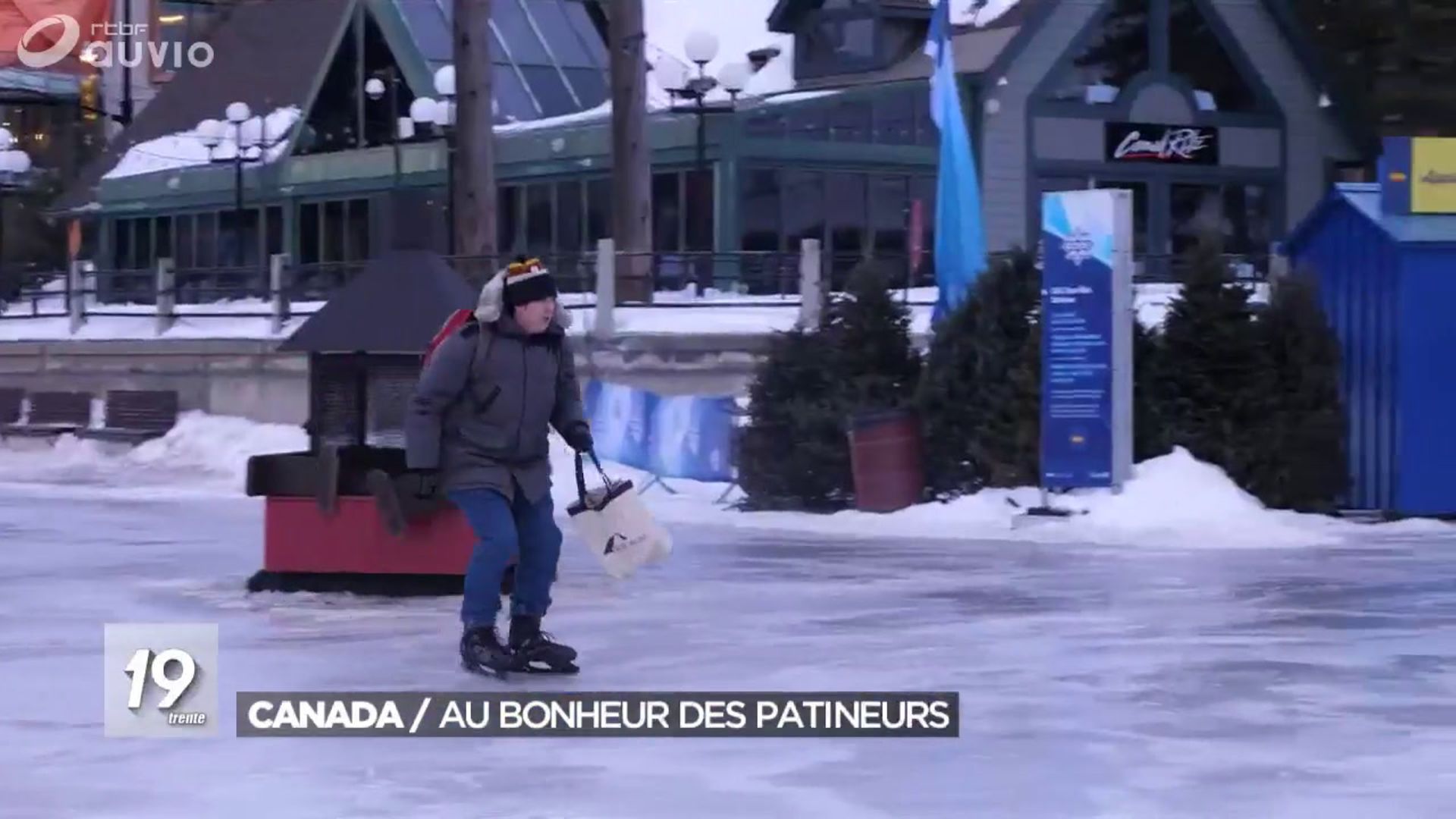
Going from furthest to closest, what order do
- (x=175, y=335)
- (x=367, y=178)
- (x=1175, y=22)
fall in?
(x=367, y=178)
(x=1175, y=22)
(x=175, y=335)

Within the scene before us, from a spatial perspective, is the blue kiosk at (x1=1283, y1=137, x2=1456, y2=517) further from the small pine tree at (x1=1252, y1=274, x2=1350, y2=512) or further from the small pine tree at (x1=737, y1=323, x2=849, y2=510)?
the small pine tree at (x1=737, y1=323, x2=849, y2=510)

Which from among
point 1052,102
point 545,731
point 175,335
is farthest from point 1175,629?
point 1052,102

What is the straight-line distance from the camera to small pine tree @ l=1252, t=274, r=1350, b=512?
56.4ft

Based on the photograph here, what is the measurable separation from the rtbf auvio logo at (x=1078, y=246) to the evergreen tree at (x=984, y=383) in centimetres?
92

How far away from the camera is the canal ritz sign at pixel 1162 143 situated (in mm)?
38875

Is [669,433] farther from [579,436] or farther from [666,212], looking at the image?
[666,212]

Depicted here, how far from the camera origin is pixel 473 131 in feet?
94.9

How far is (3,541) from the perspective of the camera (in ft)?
53.9

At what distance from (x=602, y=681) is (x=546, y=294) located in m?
1.61

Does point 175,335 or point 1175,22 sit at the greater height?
point 1175,22

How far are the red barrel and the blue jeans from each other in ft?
27.5

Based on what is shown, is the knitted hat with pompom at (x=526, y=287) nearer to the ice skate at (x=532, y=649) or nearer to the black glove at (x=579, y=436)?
the black glove at (x=579, y=436)

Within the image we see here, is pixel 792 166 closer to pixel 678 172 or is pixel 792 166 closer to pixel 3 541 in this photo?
pixel 678 172

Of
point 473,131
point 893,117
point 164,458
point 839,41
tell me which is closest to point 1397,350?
point 473,131
